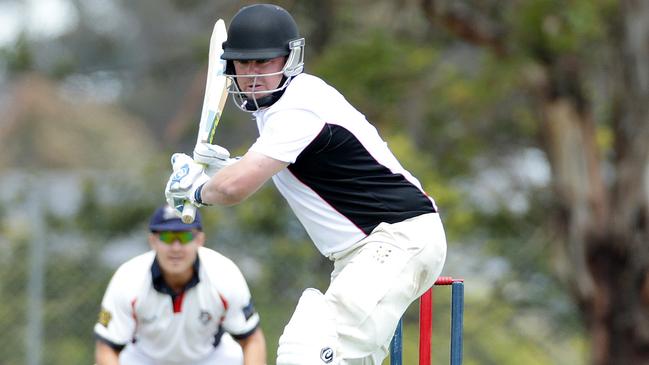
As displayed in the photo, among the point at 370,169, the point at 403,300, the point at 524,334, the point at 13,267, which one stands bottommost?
the point at 524,334

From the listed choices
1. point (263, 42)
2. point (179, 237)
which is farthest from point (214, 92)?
point (179, 237)

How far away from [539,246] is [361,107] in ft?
6.42

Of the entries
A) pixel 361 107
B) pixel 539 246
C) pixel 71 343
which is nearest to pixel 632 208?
pixel 539 246

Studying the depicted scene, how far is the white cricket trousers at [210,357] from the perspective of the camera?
20.7 ft

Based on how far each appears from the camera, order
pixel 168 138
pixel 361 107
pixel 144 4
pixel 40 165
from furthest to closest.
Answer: pixel 144 4
pixel 40 165
pixel 168 138
pixel 361 107

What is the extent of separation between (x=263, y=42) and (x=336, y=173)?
1.67 feet

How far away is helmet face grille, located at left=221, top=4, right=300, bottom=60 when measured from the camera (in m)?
4.22

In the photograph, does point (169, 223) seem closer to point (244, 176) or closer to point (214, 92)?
point (214, 92)

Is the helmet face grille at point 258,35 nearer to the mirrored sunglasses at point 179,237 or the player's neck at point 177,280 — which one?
the mirrored sunglasses at point 179,237

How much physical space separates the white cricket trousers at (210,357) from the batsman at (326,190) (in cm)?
203

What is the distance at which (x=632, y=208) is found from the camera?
33.8 ft

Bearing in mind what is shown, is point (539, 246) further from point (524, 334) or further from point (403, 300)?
point (403, 300)

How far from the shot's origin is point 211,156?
172 inches

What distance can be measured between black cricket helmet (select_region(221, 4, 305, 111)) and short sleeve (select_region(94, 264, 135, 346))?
6.63 feet
